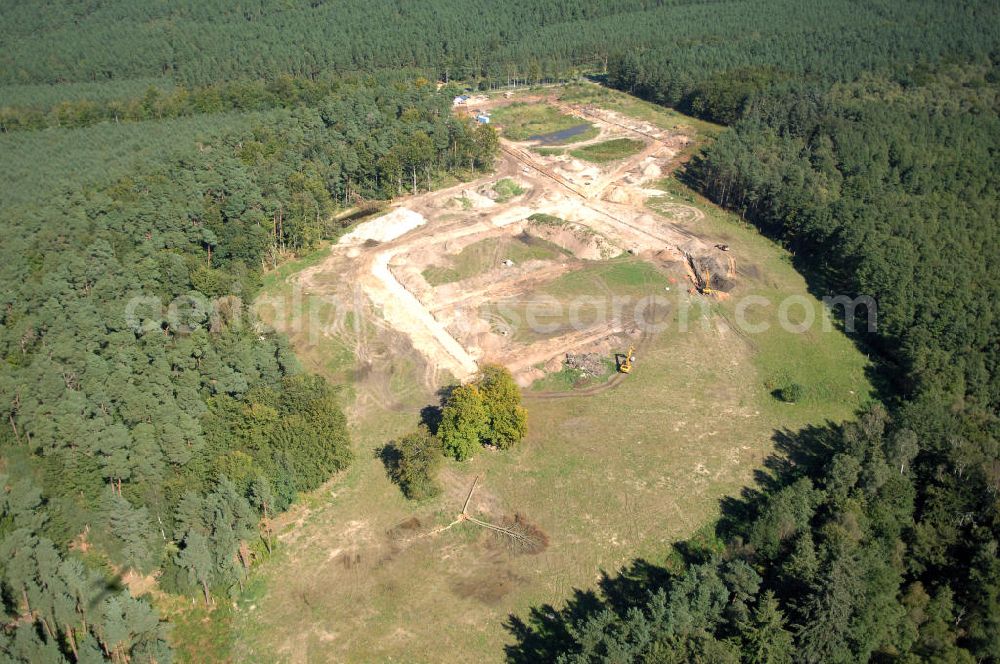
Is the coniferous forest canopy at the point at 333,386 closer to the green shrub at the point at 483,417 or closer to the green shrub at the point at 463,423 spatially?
the green shrub at the point at 463,423

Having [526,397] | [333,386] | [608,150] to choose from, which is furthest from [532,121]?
[333,386]

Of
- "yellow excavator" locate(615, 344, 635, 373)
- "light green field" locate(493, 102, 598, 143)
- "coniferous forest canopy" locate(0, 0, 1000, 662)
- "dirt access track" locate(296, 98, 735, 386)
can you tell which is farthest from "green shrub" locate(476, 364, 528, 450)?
"light green field" locate(493, 102, 598, 143)

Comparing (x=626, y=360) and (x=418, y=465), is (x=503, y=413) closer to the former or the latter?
(x=418, y=465)

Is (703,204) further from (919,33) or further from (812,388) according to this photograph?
(919,33)

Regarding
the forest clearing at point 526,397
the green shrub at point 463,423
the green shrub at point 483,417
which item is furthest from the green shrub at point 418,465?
the green shrub at point 483,417

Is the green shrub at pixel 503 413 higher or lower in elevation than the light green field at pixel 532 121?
lower

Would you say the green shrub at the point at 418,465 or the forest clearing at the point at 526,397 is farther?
the green shrub at the point at 418,465
